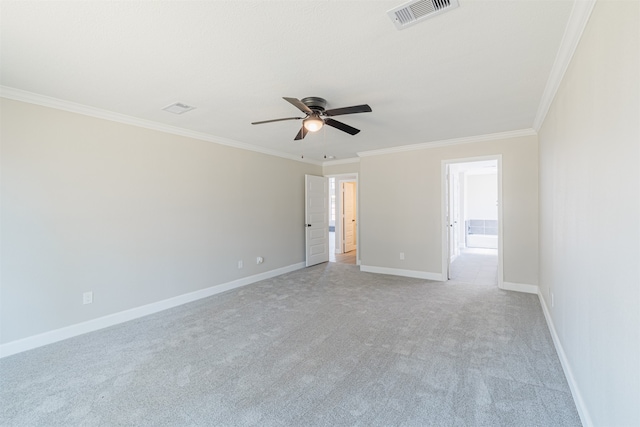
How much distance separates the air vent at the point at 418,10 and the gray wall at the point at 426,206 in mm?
3511

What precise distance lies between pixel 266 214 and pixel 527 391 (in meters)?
4.37

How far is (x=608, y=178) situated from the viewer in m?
1.34

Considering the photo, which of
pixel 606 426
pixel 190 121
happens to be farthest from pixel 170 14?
pixel 606 426

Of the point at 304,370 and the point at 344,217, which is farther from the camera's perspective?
the point at 344,217

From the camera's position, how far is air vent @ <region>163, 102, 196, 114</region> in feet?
10.3

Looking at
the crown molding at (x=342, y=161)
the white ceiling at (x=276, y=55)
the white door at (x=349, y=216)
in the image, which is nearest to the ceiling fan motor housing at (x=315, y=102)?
the white ceiling at (x=276, y=55)

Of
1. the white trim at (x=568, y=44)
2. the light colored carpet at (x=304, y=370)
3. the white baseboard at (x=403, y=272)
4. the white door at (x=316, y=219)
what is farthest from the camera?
the white door at (x=316, y=219)

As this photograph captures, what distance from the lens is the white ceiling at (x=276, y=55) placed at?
5.56ft

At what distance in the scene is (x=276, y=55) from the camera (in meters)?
2.14

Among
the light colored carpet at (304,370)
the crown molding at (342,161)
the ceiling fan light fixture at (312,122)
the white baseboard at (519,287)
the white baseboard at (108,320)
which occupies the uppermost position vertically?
the crown molding at (342,161)

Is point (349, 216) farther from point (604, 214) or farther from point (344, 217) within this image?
point (604, 214)

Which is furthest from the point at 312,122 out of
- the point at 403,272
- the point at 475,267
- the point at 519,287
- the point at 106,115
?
the point at 475,267

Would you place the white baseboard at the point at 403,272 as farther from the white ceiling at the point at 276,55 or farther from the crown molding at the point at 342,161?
the white ceiling at the point at 276,55

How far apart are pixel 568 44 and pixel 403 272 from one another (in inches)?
164
